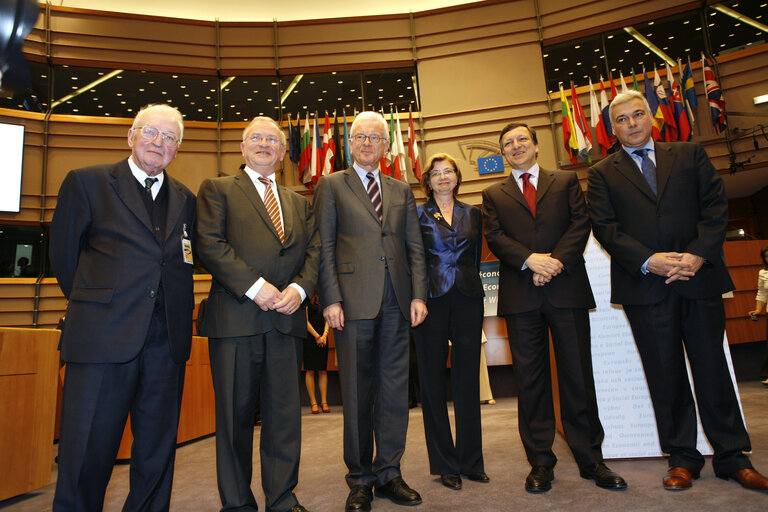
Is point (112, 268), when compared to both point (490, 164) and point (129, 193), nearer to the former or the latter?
point (129, 193)

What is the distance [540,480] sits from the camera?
7.63ft

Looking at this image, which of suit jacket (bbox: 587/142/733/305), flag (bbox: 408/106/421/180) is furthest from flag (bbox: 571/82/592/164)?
suit jacket (bbox: 587/142/733/305)

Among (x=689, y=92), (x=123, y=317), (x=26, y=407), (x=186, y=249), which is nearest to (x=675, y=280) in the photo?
(x=186, y=249)

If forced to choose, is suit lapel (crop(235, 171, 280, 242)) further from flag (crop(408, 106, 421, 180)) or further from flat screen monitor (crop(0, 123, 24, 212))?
flat screen monitor (crop(0, 123, 24, 212))

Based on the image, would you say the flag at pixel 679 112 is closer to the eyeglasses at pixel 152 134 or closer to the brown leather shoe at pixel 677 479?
the brown leather shoe at pixel 677 479

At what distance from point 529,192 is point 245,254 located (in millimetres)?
1578

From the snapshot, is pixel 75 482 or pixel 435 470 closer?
pixel 75 482

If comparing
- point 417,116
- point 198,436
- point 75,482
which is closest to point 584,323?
point 75,482

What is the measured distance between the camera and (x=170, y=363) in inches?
79.3

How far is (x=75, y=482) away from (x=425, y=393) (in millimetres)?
1588

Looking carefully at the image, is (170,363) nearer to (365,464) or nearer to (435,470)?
(365,464)

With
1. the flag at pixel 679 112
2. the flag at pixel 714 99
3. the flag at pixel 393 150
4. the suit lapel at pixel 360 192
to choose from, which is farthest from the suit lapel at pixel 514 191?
the flag at pixel 714 99

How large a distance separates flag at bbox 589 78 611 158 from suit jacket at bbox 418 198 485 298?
23.0 ft

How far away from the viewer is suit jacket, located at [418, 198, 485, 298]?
2688 mm
